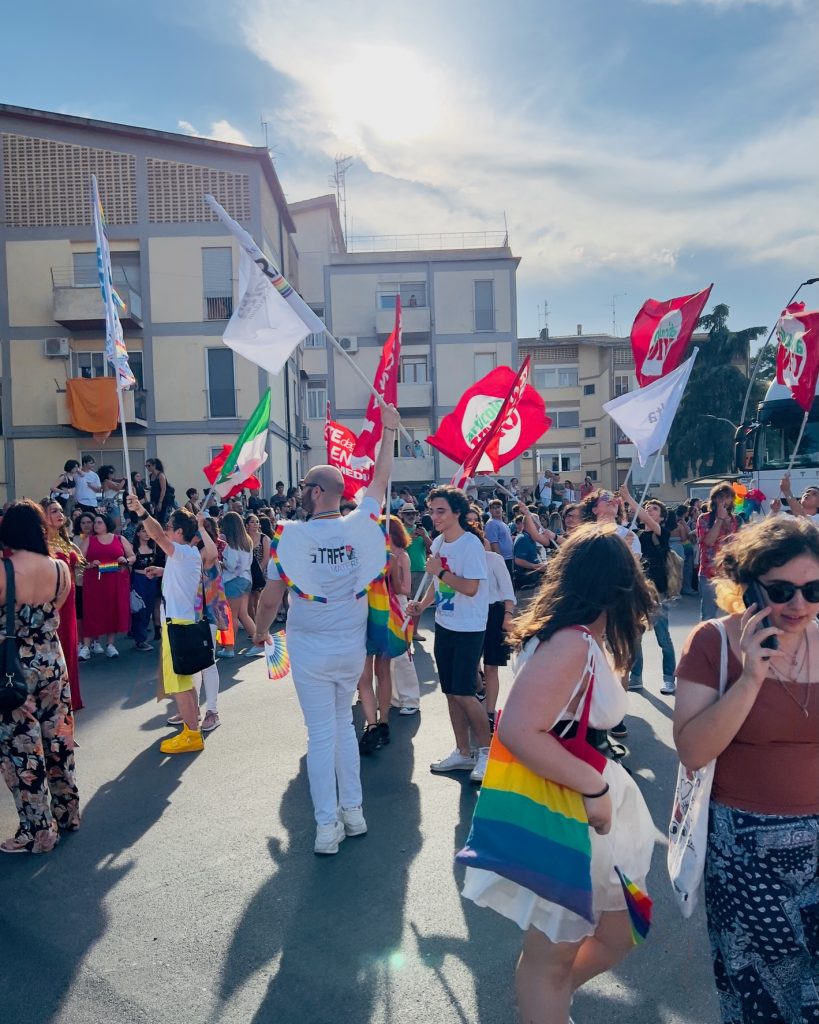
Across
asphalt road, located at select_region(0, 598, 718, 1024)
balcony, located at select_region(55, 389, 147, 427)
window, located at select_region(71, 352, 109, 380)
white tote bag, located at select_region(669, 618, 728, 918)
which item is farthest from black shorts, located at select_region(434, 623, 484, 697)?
window, located at select_region(71, 352, 109, 380)

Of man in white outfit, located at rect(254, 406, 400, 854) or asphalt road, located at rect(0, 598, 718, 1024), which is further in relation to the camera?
man in white outfit, located at rect(254, 406, 400, 854)

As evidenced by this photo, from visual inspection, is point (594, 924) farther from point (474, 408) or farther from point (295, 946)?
point (474, 408)

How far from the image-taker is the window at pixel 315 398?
35219 mm

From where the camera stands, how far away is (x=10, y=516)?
4.40m

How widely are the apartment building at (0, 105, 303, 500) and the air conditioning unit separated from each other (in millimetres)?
38

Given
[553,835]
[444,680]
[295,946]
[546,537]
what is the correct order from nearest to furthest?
[553,835]
[295,946]
[444,680]
[546,537]

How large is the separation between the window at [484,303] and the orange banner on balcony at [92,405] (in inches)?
630

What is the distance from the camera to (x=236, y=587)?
32.5ft

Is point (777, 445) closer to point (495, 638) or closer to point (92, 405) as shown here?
point (495, 638)

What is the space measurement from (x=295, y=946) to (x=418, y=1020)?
2.37 feet

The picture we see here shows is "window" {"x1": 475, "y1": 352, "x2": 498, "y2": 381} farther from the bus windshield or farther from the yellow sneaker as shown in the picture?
the yellow sneaker

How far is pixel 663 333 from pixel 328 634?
4.86 m

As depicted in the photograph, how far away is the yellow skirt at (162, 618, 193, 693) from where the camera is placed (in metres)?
6.00

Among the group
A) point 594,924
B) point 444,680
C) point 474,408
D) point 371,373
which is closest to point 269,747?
point 444,680
